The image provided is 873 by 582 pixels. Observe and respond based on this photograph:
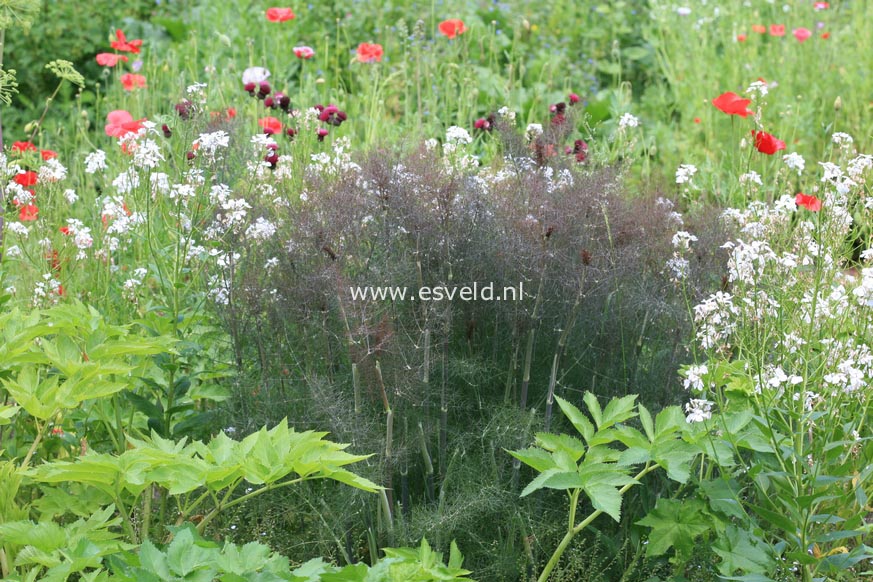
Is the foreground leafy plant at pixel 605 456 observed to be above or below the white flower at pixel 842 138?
below

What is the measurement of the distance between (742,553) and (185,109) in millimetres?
1956

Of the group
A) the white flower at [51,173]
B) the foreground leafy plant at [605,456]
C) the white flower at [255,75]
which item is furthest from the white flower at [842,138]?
the white flower at [255,75]

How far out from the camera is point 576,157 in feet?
10.3

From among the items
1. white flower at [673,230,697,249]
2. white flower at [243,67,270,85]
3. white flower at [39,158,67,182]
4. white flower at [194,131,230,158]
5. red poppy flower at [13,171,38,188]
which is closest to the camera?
white flower at [673,230,697,249]

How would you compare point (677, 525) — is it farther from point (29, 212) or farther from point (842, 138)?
point (29, 212)

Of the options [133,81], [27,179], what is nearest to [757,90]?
[27,179]

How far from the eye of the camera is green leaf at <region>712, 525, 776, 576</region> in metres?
2.20

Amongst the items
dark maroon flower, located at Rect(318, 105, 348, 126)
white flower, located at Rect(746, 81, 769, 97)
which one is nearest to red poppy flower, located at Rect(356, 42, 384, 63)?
dark maroon flower, located at Rect(318, 105, 348, 126)

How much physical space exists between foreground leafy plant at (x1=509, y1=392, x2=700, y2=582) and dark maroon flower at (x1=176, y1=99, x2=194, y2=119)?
1439mm

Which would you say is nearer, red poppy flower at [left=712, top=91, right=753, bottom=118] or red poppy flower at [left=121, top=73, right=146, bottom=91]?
red poppy flower at [left=712, top=91, right=753, bottom=118]

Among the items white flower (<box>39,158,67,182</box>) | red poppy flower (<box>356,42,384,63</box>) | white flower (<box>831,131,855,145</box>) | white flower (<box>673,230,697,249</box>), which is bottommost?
white flower (<box>673,230,697,249</box>)

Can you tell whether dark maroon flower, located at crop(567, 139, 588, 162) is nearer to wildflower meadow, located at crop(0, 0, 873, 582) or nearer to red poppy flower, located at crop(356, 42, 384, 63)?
wildflower meadow, located at crop(0, 0, 873, 582)

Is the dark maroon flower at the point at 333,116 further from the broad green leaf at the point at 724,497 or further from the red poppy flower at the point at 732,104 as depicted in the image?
the broad green leaf at the point at 724,497

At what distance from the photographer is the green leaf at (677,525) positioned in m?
2.32
